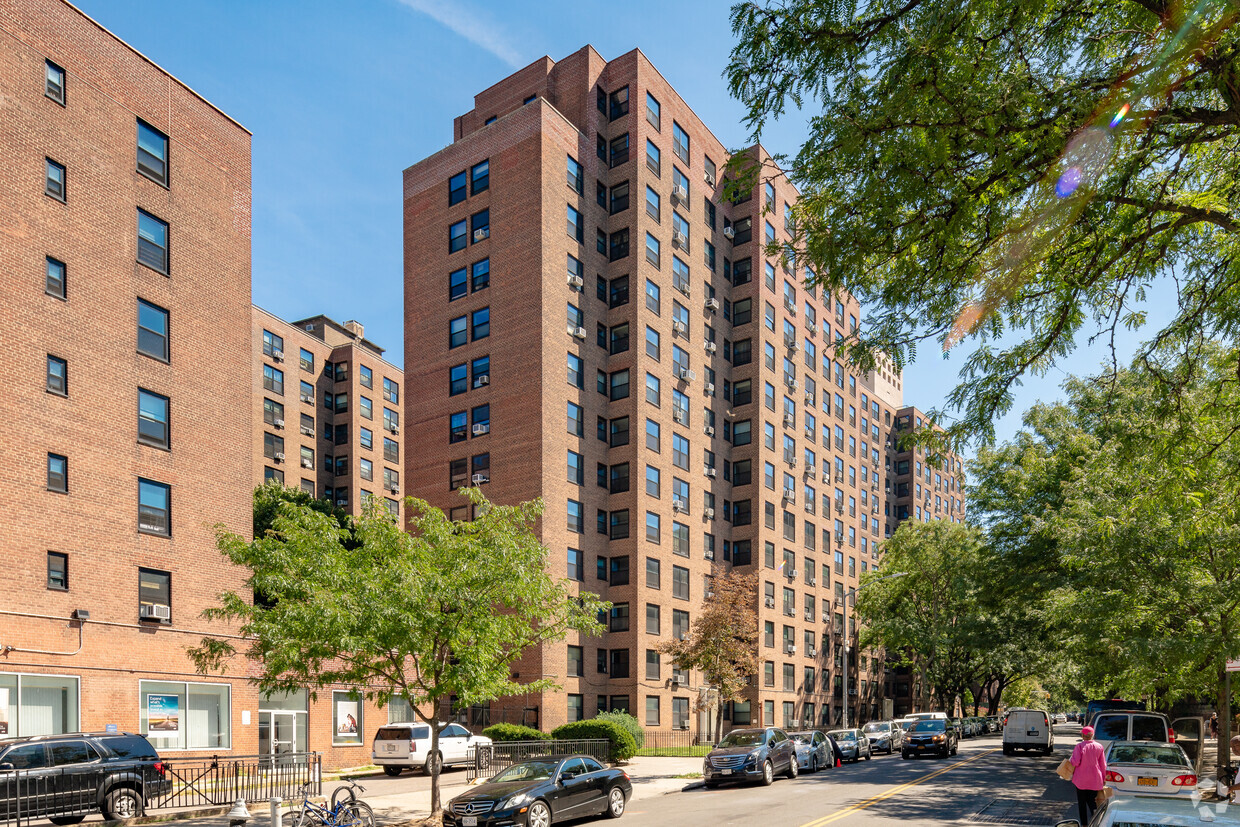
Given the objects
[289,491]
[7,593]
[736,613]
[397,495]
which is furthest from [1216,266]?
[397,495]

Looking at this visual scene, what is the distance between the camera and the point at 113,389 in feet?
84.7

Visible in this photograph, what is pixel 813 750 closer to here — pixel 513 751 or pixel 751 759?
pixel 751 759

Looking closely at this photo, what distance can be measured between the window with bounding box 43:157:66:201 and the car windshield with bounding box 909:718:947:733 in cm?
3576

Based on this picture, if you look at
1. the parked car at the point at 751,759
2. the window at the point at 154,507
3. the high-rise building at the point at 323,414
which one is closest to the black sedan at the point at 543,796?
the parked car at the point at 751,759

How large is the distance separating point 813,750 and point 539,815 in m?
16.6

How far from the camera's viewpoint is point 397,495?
77.2m

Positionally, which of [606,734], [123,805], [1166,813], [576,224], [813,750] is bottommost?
[606,734]

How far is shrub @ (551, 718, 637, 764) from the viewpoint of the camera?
3425 centimetres

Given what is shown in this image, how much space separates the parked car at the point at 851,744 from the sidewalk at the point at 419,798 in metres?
5.55

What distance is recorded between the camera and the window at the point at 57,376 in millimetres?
24234

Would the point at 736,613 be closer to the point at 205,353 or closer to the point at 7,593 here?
the point at 205,353

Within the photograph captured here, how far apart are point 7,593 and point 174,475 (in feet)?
19.6

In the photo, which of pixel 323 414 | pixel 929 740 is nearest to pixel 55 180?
pixel 929 740

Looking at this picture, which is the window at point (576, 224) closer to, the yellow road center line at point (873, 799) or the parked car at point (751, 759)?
the parked car at point (751, 759)
